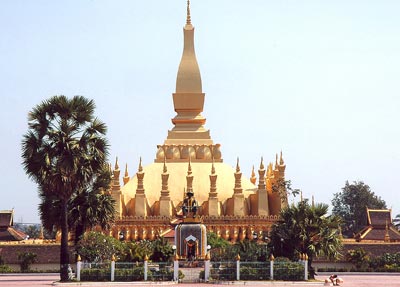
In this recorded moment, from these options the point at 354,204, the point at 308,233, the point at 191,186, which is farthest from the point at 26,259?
the point at 354,204

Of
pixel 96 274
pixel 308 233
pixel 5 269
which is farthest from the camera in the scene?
pixel 5 269

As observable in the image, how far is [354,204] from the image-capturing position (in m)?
99.2

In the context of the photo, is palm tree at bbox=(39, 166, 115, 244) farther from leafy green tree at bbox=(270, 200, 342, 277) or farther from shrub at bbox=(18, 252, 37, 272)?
shrub at bbox=(18, 252, 37, 272)

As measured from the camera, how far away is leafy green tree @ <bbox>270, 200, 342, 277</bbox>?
51.1 meters

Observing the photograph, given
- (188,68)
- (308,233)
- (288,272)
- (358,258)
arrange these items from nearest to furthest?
(288,272) → (308,233) → (358,258) → (188,68)

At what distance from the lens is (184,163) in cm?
7600

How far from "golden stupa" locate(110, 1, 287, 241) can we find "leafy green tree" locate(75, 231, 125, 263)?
14.5 m

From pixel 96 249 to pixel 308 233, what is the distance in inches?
392

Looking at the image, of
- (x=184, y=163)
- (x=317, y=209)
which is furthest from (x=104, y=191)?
(x=184, y=163)

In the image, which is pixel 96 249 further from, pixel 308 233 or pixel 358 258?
pixel 358 258

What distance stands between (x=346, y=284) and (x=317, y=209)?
565 cm

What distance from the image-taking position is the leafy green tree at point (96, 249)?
51.5m

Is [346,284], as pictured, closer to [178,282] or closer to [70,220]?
[178,282]

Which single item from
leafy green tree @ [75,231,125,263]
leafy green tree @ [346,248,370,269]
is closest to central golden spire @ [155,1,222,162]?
leafy green tree @ [346,248,370,269]
